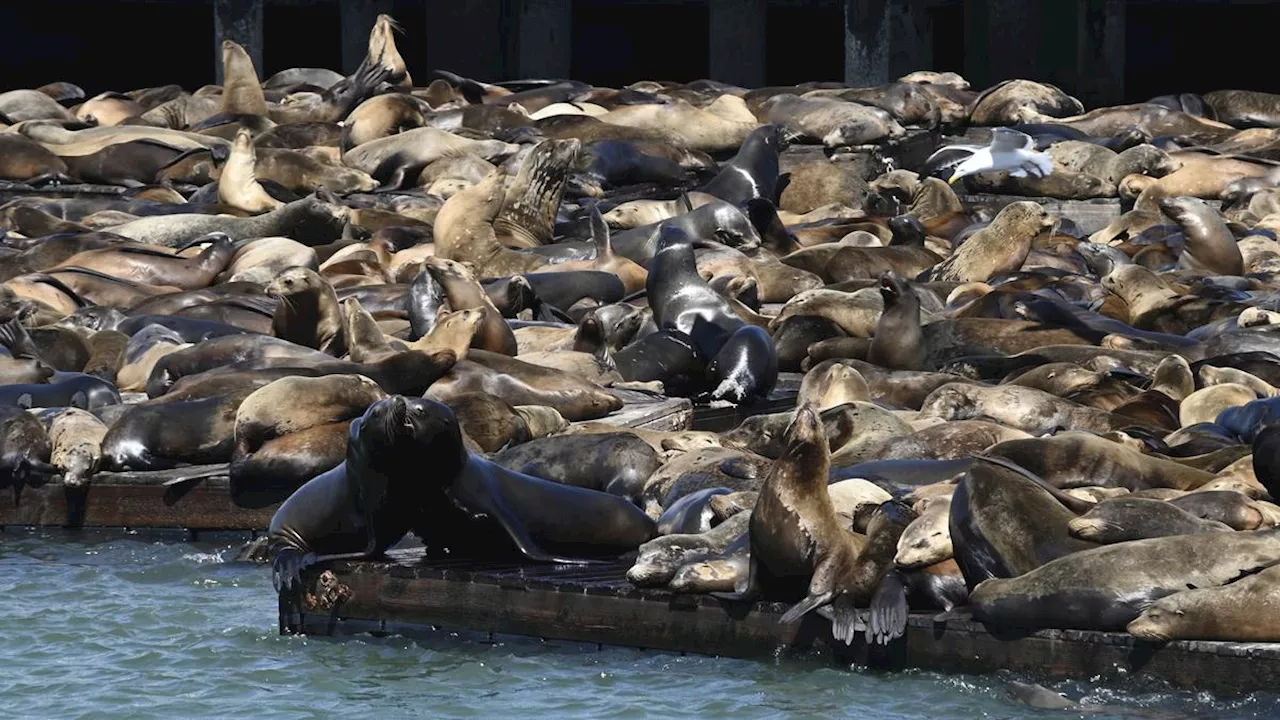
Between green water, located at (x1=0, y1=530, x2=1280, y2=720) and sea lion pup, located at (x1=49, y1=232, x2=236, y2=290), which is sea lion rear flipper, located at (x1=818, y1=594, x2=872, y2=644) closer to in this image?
green water, located at (x1=0, y1=530, x2=1280, y2=720)

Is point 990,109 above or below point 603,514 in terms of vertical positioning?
above

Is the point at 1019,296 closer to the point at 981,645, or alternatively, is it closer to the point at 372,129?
the point at 981,645

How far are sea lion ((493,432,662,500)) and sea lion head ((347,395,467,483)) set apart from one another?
4.44ft

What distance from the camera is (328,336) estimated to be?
10.5 m

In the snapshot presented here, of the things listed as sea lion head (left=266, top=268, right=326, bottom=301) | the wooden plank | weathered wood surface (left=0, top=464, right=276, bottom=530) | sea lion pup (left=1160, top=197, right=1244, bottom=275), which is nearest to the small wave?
weathered wood surface (left=0, top=464, right=276, bottom=530)

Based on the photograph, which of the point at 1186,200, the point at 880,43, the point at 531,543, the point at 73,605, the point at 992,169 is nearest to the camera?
the point at 531,543

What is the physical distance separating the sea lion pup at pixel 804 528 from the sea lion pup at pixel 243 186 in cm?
1058

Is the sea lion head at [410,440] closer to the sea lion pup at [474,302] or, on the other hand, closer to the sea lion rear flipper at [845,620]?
the sea lion rear flipper at [845,620]

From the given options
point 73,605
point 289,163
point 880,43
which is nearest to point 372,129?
point 289,163

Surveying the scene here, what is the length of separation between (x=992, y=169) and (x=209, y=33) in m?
19.0

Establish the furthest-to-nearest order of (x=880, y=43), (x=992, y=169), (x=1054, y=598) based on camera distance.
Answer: (x=880, y=43)
(x=992, y=169)
(x=1054, y=598)

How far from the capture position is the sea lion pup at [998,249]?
42.9 ft

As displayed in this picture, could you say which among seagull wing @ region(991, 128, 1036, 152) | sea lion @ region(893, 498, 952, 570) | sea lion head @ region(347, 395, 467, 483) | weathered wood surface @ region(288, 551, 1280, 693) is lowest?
weathered wood surface @ region(288, 551, 1280, 693)

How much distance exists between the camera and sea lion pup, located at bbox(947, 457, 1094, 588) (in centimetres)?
569
